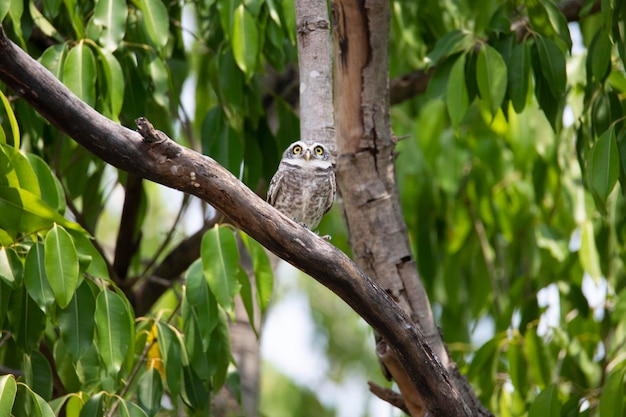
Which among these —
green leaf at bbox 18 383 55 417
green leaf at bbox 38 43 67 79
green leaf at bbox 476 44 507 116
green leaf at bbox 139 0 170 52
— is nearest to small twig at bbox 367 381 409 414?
green leaf at bbox 476 44 507 116

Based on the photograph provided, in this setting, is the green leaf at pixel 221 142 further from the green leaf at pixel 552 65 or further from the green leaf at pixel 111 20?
the green leaf at pixel 552 65

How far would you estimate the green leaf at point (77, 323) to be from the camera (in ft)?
10.4

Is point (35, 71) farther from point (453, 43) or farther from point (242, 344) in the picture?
point (242, 344)

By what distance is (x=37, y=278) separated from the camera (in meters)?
3.00

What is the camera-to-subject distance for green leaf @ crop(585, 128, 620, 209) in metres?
3.28

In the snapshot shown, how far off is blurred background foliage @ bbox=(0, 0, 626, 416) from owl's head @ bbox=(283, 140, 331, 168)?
1.38ft

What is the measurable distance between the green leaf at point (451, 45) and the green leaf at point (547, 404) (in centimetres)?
145

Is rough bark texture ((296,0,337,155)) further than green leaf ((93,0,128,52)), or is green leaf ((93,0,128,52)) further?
green leaf ((93,0,128,52))

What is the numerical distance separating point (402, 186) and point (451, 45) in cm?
174

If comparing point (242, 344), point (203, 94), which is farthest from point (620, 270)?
point (203, 94)

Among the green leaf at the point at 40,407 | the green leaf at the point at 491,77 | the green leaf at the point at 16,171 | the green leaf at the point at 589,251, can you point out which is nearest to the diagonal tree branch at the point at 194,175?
the green leaf at the point at 16,171

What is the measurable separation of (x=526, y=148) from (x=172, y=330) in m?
2.53

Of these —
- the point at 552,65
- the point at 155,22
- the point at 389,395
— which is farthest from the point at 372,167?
the point at 155,22

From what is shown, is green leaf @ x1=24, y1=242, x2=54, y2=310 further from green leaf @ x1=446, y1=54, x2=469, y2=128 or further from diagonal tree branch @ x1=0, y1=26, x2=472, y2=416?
green leaf @ x1=446, y1=54, x2=469, y2=128
